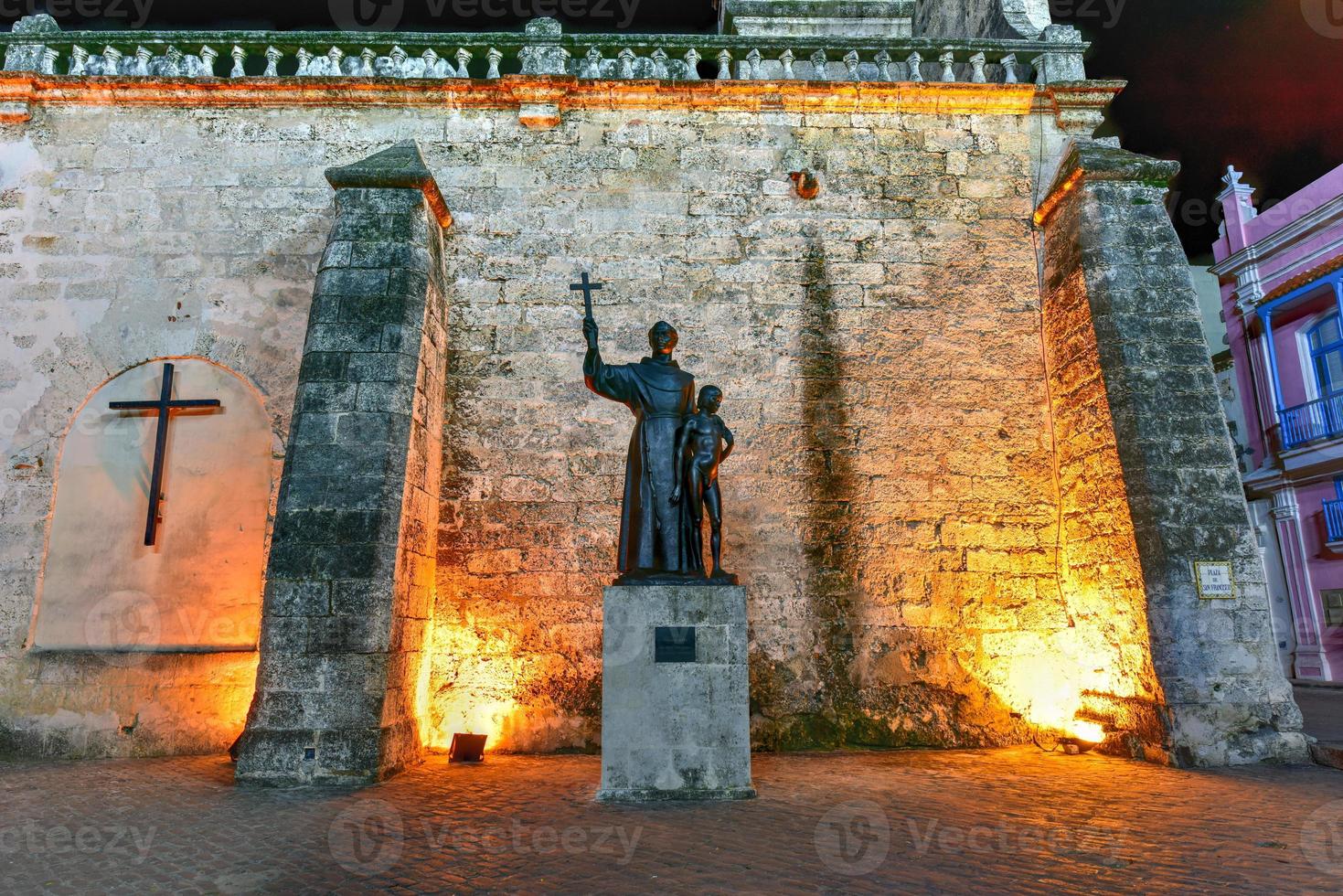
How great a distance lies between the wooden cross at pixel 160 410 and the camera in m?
6.70

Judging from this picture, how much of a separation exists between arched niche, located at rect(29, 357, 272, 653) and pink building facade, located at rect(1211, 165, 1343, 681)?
16.7 m

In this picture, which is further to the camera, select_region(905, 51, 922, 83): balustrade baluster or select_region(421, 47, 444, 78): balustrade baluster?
select_region(905, 51, 922, 83): balustrade baluster

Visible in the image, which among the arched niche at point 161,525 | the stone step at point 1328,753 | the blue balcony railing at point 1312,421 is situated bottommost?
the stone step at point 1328,753

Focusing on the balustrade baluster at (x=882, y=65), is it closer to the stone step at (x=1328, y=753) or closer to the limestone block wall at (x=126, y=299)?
the limestone block wall at (x=126, y=299)

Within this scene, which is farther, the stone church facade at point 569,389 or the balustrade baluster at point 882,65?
the balustrade baluster at point 882,65

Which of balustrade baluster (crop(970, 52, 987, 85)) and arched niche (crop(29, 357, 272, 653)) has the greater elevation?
balustrade baluster (crop(970, 52, 987, 85))

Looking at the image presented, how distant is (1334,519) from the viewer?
13.3 m

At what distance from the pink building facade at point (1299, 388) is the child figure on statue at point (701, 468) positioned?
13970 millimetres

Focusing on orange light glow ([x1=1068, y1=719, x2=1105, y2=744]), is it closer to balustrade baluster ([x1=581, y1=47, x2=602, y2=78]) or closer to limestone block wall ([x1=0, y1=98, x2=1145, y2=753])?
limestone block wall ([x1=0, y1=98, x2=1145, y2=753])

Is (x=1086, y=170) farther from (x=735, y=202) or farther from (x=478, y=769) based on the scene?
(x=478, y=769)

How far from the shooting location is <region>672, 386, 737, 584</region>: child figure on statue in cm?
498

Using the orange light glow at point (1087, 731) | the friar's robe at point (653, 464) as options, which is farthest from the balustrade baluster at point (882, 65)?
the orange light glow at point (1087, 731)

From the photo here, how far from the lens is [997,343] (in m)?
7.38

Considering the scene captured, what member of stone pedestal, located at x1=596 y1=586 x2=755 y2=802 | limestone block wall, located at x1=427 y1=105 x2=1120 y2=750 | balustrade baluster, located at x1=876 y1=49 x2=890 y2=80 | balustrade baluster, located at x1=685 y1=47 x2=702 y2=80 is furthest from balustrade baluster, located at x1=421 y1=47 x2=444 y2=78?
stone pedestal, located at x1=596 y1=586 x2=755 y2=802
